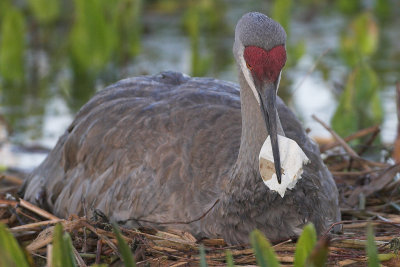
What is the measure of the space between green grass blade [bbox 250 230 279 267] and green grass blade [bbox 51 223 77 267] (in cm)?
67

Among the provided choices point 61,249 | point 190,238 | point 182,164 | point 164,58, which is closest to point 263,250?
point 61,249

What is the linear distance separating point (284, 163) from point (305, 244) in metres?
0.84

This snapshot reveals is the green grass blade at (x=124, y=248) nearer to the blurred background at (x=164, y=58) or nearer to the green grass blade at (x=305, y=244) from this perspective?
the green grass blade at (x=305, y=244)

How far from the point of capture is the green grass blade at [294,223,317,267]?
9.44 feet

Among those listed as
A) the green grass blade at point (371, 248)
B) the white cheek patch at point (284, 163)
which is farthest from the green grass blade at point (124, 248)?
the white cheek patch at point (284, 163)

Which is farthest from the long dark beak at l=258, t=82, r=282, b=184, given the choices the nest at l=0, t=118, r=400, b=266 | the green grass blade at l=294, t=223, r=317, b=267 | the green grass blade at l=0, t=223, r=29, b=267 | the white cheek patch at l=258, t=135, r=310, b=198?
the green grass blade at l=0, t=223, r=29, b=267

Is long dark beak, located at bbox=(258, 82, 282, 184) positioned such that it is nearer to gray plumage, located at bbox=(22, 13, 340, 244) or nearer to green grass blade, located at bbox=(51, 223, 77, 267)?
gray plumage, located at bbox=(22, 13, 340, 244)

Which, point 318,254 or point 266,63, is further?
point 266,63

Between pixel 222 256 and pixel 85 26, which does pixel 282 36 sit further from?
pixel 85 26

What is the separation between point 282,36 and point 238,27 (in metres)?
0.28

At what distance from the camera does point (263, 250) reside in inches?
109

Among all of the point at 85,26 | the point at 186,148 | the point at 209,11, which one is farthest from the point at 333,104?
the point at 186,148

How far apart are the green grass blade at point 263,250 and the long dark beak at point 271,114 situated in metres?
0.87

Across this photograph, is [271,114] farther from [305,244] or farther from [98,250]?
[98,250]
